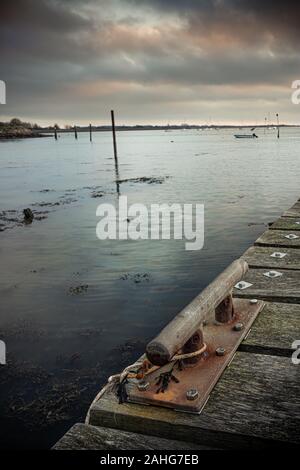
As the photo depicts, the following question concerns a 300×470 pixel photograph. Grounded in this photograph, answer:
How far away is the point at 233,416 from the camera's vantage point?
229 cm

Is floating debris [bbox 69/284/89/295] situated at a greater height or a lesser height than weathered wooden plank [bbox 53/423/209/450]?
lesser

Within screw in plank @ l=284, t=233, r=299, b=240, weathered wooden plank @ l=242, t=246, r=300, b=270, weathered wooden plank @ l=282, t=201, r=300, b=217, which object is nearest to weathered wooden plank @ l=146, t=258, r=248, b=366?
weathered wooden plank @ l=242, t=246, r=300, b=270

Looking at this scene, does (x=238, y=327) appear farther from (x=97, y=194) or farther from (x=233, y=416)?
Result: (x=97, y=194)

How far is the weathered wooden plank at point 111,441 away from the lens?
83.0 inches

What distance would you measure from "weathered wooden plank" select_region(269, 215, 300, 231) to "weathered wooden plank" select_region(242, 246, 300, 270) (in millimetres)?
1754

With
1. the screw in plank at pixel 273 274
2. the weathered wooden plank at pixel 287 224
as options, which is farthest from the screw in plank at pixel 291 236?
the screw in plank at pixel 273 274

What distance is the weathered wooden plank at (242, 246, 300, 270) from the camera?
17.3 feet

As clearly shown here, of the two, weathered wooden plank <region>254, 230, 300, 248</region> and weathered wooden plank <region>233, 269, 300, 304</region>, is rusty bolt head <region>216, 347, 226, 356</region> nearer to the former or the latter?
weathered wooden plank <region>233, 269, 300, 304</region>

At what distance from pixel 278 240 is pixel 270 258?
1279 millimetres

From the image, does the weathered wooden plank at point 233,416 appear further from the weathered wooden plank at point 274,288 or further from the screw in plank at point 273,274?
the screw in plank at point 273,274

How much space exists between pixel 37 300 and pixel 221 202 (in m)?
14.7

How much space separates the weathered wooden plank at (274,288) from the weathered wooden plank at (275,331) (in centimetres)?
25

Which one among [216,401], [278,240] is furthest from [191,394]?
[278,240]
